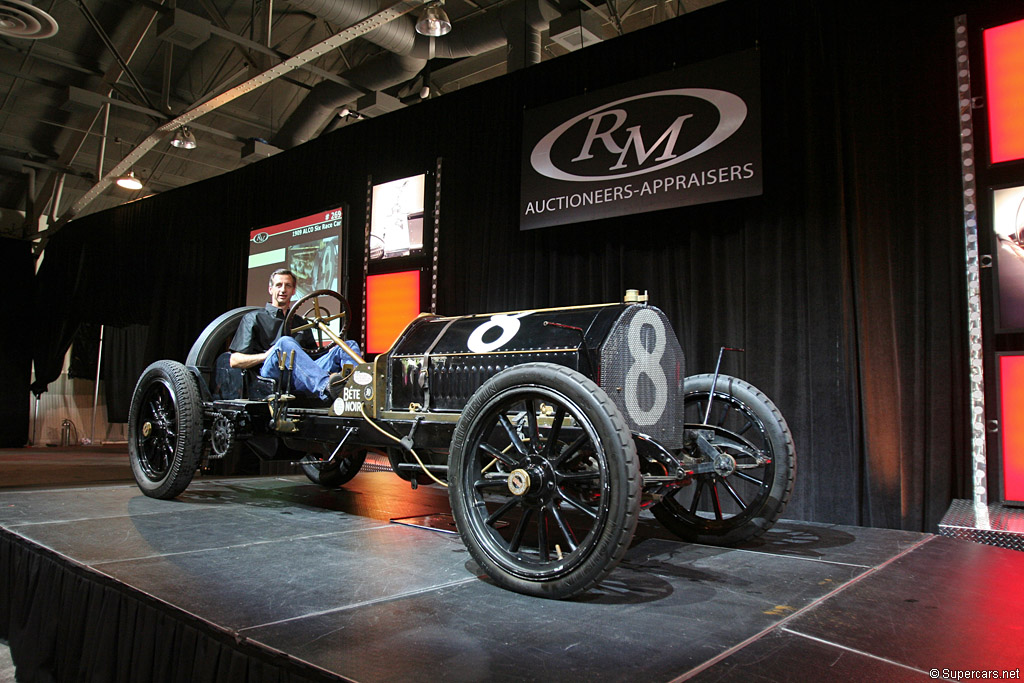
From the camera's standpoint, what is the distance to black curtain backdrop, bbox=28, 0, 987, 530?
3594 millimetres

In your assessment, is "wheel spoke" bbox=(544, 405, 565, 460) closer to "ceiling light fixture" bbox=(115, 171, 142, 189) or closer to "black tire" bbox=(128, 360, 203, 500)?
"black tire" bbox=(128, 360, 203, 500)

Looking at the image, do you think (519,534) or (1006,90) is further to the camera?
(1006,90)

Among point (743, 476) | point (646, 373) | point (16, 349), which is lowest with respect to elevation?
point (743, 476)

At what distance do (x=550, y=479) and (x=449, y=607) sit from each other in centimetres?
49

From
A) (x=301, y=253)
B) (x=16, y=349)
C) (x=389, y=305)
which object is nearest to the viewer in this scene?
(x=389, y=305)

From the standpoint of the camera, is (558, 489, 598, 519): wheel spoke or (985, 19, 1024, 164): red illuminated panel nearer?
(558, 489, 598, 519): wheel spoke

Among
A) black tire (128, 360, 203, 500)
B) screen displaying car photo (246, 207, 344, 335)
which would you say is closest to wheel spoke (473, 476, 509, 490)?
black tire (128, 360, 203, 500)

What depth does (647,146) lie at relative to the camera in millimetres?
4590

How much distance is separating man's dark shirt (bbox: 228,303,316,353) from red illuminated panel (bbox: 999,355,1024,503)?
150 inches

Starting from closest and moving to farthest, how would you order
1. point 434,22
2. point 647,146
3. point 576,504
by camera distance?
1. point 576,504
2. point 647,146
3. point 434,22

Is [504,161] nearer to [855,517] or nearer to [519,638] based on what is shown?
[855,517]

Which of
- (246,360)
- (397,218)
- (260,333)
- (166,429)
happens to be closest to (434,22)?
(397,218)

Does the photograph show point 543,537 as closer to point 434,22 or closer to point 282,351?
point 282,351

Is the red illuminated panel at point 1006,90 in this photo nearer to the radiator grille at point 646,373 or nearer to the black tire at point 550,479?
the radiator grille at point 646,373
